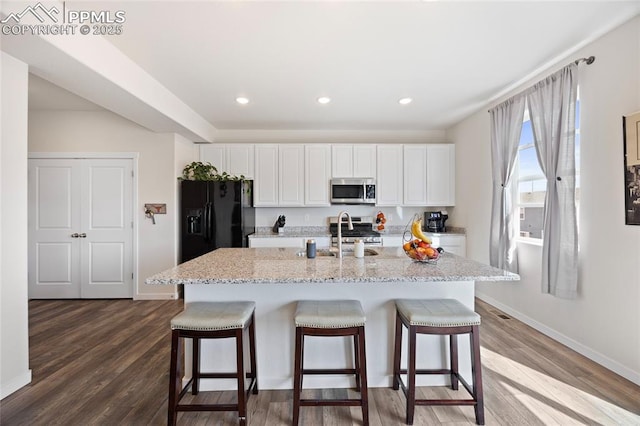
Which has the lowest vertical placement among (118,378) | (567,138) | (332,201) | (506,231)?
(118,378)

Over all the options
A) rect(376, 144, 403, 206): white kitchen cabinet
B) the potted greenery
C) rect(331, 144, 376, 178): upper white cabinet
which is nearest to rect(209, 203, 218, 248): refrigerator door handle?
the potted greenery

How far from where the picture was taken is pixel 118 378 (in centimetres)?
222

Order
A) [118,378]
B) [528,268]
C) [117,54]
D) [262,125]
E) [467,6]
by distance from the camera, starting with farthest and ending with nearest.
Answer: [262,125], [528,268], [117,54], [118,378], [467,6]

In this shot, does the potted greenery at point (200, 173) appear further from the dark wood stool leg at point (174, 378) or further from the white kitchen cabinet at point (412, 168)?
the dark wood stool leg at point (174, 378)

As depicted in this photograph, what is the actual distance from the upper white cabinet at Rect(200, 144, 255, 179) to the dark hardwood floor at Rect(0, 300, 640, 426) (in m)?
2.55

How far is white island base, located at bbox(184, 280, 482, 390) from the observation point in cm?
206

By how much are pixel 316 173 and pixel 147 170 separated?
2412 millimetres

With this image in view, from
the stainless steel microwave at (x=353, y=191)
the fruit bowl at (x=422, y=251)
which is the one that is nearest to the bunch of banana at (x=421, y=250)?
the fruit bowl at (x=422, y=251)

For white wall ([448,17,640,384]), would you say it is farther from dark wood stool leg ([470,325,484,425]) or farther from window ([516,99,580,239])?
dark wood stool leg ([470,325,484,425])

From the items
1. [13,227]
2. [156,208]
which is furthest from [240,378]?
[156,208]

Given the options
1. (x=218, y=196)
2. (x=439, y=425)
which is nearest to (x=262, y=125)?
(x=218, y=196)

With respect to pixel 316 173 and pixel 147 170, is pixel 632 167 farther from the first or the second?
pixel 147 170

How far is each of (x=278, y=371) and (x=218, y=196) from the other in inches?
106

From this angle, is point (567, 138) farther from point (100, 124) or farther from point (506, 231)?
point (100, 124)
